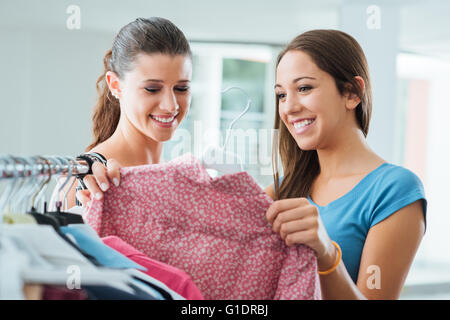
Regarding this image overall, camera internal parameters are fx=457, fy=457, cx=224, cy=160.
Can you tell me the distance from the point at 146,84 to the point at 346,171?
0.69 metres

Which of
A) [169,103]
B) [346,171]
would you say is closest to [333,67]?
[346,171]

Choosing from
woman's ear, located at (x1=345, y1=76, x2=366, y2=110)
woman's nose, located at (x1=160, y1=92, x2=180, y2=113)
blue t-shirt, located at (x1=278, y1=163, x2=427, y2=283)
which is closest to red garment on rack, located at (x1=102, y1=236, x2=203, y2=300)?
blue t-shirt, located at (x1=278, y1=163, x2=427, y2=283)

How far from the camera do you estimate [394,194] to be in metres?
1.20

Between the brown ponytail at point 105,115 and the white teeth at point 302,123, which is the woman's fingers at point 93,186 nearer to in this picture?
the white teeth at point 302,123

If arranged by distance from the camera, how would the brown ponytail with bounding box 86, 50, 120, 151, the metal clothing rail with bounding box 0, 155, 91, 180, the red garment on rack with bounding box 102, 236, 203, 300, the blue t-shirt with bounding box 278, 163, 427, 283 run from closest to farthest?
the metal clothing rail with bounding box 0, 155, 91, 180 < the red garment on rack with bounding box 102, 236, 203, 300 < the blue t-shirt with bounding box 278, 163, 427, 283 < the brown ponytail with bounding box 86, 50, 120, 151

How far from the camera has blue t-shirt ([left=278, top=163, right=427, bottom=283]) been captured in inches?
47.0

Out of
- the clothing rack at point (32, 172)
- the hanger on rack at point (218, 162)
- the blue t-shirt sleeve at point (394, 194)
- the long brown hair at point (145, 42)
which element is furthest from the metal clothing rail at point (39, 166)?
the blue t-shirt sleeve at point (394, 194)

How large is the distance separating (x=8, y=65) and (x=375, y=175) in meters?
4.26

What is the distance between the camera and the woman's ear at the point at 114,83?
1612mm

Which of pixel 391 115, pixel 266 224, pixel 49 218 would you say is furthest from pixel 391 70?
pixel 49 218

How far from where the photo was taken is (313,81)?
134cm

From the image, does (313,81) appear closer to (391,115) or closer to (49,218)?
(49,218)

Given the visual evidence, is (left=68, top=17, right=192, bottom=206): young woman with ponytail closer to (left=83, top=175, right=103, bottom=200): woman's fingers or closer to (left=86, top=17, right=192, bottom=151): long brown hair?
(left=86, top=17, right=192, bottom=151): long brown hair

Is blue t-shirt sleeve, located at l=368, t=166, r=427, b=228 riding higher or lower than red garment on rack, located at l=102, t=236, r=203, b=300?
higher
